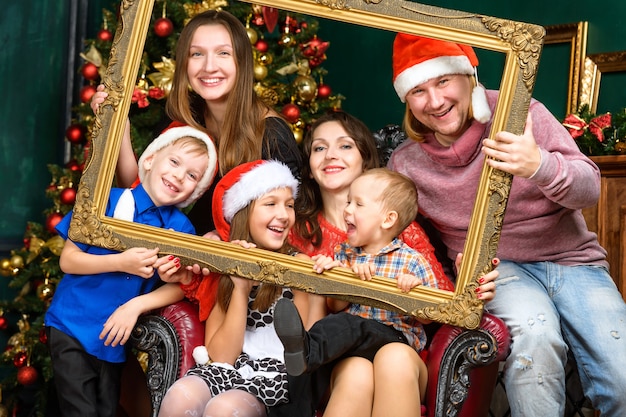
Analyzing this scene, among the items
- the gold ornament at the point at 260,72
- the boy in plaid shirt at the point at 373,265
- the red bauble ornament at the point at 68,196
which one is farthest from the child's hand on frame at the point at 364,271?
the red bauble ornament at the point at 68,196

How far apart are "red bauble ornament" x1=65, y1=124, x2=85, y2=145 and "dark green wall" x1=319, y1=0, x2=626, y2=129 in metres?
1.37

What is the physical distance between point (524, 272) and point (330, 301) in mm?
739

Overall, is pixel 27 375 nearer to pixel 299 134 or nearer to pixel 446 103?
pixel 299 134

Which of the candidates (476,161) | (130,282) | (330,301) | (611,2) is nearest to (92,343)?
(130,282)

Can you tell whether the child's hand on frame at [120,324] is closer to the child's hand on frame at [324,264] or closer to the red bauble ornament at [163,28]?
the child's hand on frame at [324,264]

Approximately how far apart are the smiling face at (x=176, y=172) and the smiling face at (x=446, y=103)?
0.80 m

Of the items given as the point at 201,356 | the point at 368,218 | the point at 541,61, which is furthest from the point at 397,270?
the point at 541,61

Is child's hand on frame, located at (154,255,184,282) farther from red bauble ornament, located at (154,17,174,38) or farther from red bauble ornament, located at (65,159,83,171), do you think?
red bauble ornament, located at (65,159,83,171)

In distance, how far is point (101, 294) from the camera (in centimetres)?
289

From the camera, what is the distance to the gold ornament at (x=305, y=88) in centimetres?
382

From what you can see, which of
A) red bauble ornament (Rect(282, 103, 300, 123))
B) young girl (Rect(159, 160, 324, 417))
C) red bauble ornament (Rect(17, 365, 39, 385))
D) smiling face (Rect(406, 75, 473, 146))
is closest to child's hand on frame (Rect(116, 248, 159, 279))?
young girl (Rect(159, 160, 324, 417))

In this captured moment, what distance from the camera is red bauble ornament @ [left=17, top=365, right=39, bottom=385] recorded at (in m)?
4.02

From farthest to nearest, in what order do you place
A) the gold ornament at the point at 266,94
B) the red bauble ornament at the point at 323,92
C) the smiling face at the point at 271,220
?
the red bauble ornament at the point at 323,92 < the gold ornament at the point at 266,94 < the smiling face at the point at 271,220

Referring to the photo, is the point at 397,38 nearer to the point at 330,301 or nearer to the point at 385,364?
the point at 330,301
